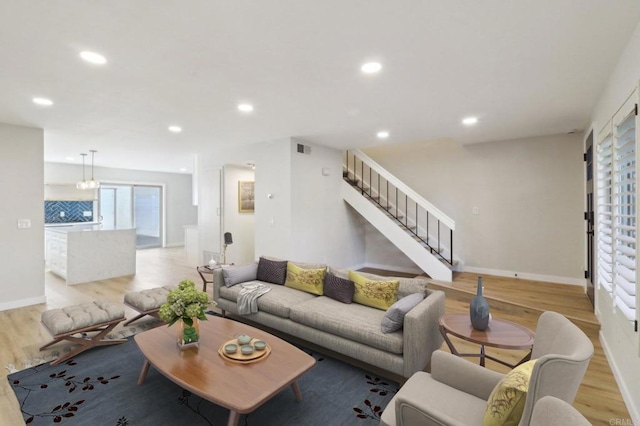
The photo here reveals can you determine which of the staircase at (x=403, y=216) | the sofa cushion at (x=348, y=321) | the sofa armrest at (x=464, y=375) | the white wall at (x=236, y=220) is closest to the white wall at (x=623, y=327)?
the sofa armrest at (x=464, y=375)

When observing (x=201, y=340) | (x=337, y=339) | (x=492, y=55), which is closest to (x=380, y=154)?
(x=492, y=55)

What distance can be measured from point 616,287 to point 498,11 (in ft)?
8.15

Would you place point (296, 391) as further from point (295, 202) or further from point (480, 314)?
point (295, 202)

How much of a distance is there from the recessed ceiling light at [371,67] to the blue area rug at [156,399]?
2.71 metres

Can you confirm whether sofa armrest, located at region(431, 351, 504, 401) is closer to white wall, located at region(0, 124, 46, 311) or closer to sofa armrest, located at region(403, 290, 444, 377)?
sofa armrest, located at region(403, 290, 444, 377)

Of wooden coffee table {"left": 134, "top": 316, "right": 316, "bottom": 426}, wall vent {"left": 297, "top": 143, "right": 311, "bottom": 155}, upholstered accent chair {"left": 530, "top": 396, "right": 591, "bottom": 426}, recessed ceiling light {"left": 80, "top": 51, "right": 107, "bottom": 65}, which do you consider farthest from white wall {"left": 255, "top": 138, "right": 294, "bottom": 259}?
upholstered accent chair {"left": 530, "top": 396, "right": 591, "bottom": 426}

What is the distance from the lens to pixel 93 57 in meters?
2.52

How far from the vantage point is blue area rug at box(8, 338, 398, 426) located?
7.01 ft

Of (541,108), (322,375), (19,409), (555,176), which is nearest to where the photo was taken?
(19,409)

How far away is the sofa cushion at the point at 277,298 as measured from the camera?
3.27 m

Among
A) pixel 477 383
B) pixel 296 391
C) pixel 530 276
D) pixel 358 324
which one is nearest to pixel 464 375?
pixel 477 383

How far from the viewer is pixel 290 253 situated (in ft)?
17.6

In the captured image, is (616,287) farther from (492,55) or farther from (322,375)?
(322,375)

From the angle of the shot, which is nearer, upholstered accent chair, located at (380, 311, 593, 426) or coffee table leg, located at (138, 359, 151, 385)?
upholstered accent chair, located at (380, 311, 593, 426)
